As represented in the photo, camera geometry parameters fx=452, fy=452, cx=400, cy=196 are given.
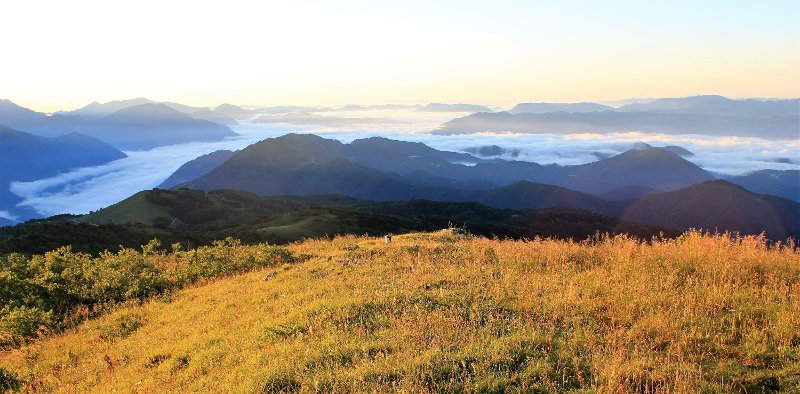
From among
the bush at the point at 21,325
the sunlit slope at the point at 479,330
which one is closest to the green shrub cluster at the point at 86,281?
the bush at the point at 21,325

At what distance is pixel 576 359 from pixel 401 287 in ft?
15.6

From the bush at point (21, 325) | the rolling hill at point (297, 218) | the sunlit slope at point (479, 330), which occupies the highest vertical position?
the sunlit slope at point (479, 330)

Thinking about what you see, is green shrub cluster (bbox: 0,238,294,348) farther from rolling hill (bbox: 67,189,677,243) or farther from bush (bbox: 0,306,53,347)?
rolling hill (bbox: 67,189,677,243)

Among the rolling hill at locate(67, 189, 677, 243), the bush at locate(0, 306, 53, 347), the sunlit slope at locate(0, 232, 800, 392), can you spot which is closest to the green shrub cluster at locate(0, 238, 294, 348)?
the bush at locate(0, 306, 53, 347)

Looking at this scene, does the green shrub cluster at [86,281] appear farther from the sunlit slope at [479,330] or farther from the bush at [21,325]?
the sunlit slope at [479,330]

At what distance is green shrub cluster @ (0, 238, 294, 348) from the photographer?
42.8 ft

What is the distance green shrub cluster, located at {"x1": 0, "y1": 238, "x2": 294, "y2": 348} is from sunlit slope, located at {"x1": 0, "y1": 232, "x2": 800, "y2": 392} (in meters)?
1.12

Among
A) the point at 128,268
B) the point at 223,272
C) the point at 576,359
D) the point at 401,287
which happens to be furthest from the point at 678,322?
the point at 128,268

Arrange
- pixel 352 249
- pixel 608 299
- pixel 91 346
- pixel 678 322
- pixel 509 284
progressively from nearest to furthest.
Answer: pixel 678 322, pixel 608 299, pixel 509 284, pixel 91 346, pixel 352 249

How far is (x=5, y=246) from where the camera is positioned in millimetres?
36719

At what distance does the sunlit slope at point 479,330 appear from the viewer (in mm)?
6164

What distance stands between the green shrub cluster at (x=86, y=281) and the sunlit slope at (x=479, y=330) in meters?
1.12

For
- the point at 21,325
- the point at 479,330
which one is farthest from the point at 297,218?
the point at 479,330

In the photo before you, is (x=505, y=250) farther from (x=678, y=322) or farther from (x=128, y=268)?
(x=128, y=268)
